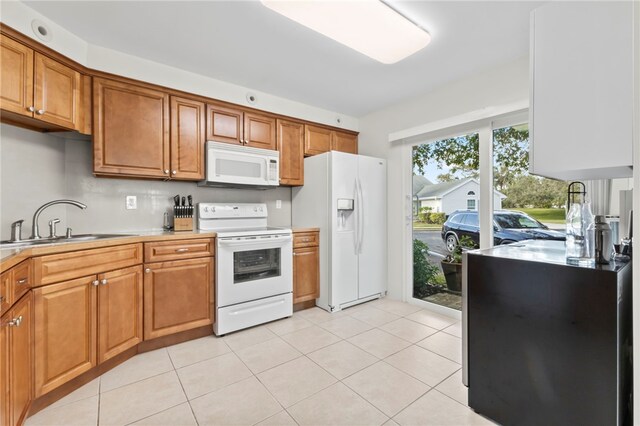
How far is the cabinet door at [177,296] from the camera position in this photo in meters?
2.27

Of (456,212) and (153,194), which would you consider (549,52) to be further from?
(153,194)

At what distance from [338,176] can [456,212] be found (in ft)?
4.33

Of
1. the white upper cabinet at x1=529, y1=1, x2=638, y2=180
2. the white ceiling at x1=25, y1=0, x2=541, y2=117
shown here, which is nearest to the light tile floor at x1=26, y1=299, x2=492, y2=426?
the white upper cabinet at x1=529, y1=1, x2=638, y2=180

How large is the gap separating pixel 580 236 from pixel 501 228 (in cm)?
137

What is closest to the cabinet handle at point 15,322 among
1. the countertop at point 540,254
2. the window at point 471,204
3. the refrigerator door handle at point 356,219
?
the countertop at point 540,254

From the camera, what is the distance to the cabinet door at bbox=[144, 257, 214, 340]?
2271mm

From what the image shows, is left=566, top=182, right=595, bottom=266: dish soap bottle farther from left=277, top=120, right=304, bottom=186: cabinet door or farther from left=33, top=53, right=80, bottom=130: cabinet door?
left=33, top=53, right=80, bottom=130: cabinet door

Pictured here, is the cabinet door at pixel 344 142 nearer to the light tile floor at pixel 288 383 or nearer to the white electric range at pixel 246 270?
the white electric range at pixel 246 270

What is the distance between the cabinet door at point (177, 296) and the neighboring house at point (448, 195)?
241 centimetres

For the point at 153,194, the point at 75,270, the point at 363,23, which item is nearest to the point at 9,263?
the point at 75,270

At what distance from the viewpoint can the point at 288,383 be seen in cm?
187

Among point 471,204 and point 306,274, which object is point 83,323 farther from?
point 471,204

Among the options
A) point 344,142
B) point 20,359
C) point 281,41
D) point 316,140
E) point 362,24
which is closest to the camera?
point 20,359

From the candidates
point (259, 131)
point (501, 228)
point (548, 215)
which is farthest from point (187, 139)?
point (548, 215)
